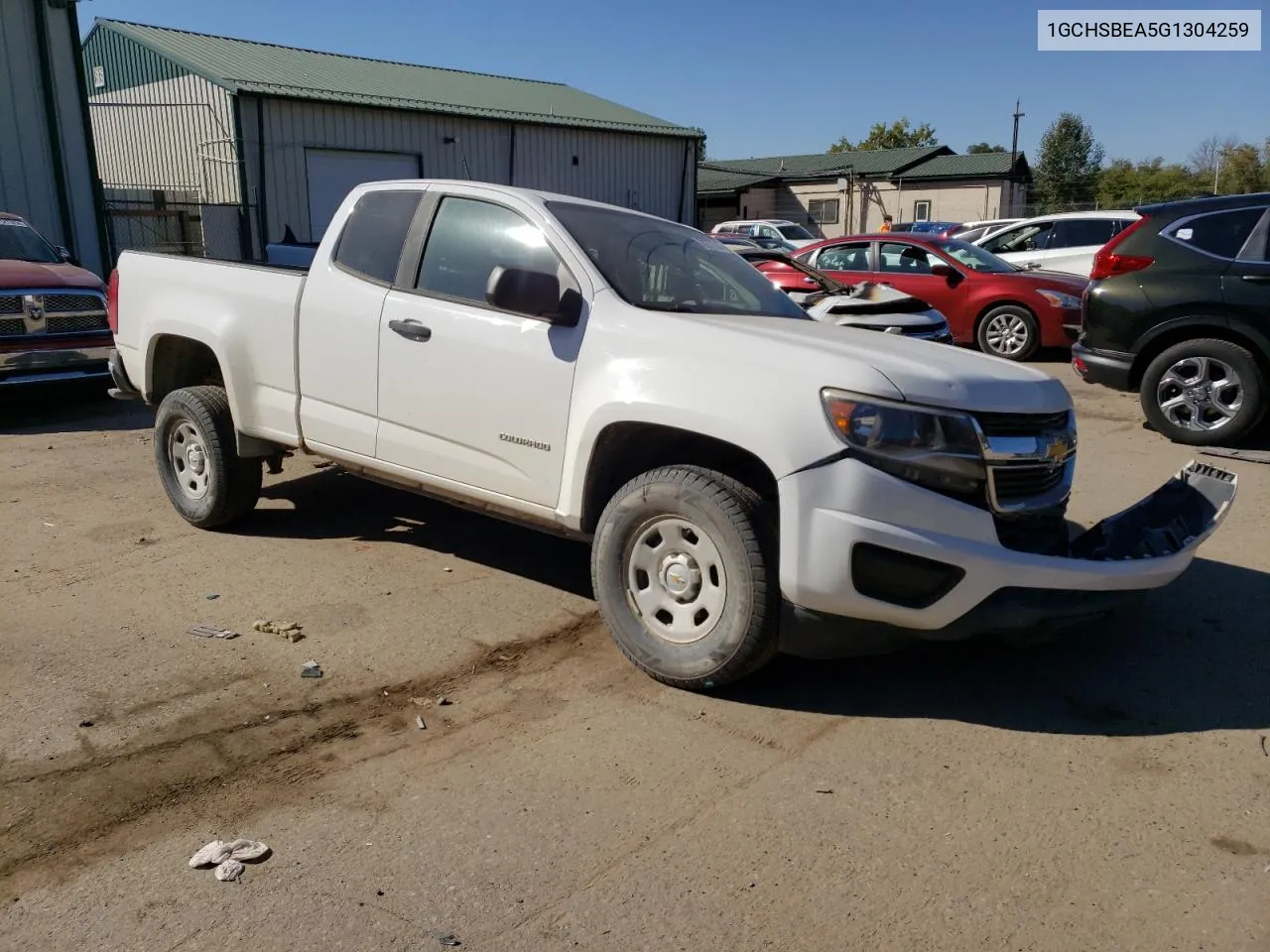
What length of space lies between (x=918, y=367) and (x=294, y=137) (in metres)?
21.2

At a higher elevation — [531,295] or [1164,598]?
[531,295]

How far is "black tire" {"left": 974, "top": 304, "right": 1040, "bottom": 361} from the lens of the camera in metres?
12.5

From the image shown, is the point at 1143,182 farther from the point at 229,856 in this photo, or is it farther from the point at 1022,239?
the point at 229,856

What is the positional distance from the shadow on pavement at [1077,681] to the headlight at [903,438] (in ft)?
2.89

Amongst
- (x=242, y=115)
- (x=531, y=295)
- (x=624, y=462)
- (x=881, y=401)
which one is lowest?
(x=624, y=462)

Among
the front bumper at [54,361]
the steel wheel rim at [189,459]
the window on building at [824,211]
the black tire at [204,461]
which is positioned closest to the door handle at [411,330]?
the black tire at [204,461]

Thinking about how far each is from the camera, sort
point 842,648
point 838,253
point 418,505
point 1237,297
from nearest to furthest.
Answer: point 842,648
point 418,505
point 1237,297
point 838,253

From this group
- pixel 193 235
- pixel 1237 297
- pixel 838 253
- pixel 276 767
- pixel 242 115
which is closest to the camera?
pixel 276 767

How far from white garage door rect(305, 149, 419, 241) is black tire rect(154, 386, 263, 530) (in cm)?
1687

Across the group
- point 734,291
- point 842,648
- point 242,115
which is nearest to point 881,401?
point 842,648

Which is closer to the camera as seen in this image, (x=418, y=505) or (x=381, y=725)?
(x=381, y=725)

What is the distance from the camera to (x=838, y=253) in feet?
45.7

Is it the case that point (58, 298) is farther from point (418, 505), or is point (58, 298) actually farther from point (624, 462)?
point (624, 462)

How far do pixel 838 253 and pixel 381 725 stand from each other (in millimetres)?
11502
